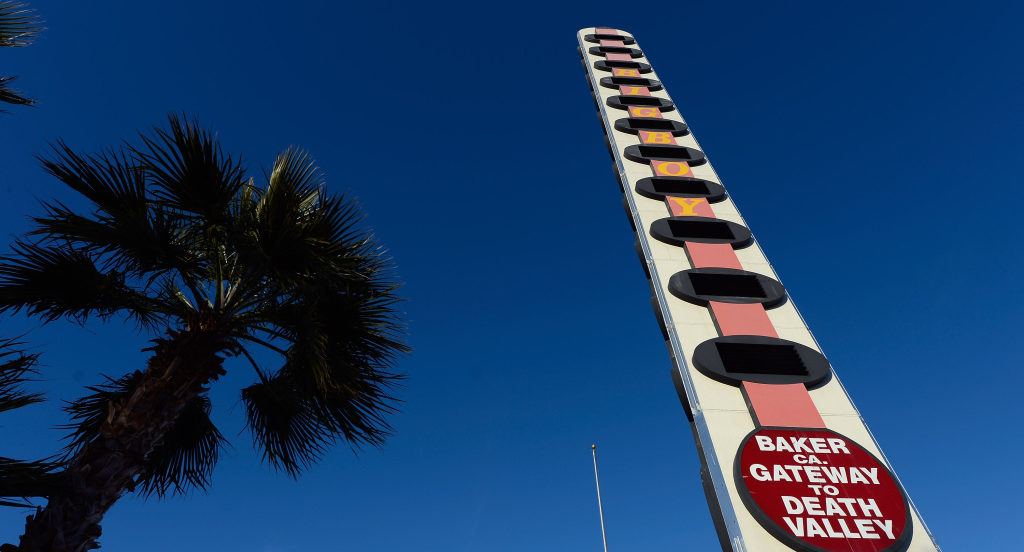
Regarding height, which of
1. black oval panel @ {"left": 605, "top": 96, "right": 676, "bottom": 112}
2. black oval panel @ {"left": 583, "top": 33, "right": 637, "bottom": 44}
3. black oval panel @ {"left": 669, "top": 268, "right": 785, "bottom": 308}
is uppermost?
black oval panel @ {"left": 583, "top": 33, "right": 637, "bottom": 44}

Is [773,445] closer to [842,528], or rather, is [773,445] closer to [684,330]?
[842,528]

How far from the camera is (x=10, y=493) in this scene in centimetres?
496

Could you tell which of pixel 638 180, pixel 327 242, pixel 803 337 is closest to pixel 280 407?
pixel 327 242

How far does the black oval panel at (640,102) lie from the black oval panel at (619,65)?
298 cm

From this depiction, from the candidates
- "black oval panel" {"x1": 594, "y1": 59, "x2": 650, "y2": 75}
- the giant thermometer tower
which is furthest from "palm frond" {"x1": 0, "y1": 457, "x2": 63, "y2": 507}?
"black oval panel" {"x1": 594, "y1": 59, "x2": 650, "y2": 75}

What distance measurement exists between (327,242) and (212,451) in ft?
11.5

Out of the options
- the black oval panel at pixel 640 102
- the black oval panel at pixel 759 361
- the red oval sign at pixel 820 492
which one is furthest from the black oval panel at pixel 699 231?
the black oval panel at pixel 640 102

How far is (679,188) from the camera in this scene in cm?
1293

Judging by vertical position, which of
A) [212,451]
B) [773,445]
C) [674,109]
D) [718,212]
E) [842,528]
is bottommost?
[842,528]

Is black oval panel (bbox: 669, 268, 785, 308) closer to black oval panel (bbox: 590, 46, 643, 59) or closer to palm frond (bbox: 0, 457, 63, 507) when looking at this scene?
palm frond (bbox: 0, 457, 63, 507)

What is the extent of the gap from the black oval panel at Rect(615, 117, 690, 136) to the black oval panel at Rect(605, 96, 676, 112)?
1.12 m

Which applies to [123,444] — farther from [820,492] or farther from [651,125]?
[651,125]

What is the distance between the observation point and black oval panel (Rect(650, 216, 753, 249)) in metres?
10.9

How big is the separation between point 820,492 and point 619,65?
16817mm
